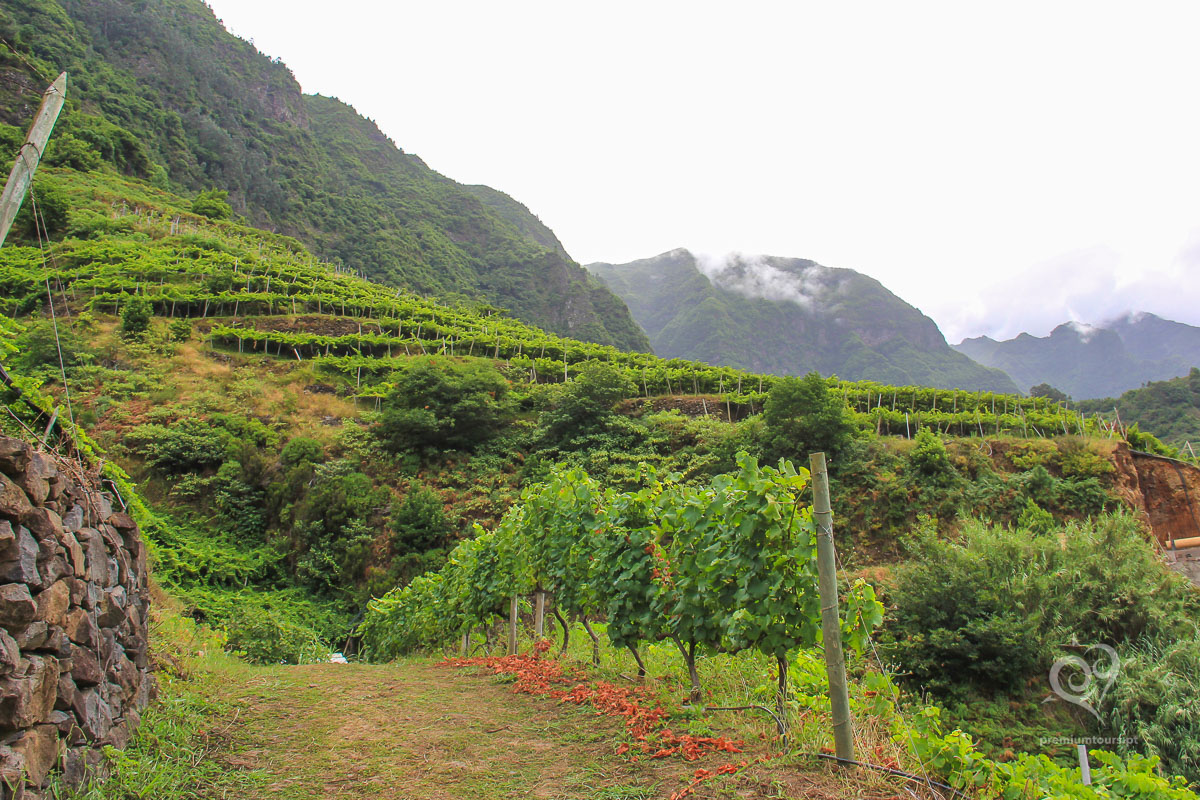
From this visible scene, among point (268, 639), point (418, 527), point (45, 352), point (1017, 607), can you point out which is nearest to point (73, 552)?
point (268, 639)

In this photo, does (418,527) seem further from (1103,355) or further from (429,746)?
(1103,355)

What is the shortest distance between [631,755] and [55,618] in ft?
11.1

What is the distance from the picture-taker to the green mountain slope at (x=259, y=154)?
59.7 m

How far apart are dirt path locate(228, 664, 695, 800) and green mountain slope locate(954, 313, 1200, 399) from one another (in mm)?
128218

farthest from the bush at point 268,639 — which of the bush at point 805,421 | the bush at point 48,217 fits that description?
the bush at point 48,217

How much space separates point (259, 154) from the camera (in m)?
82.8

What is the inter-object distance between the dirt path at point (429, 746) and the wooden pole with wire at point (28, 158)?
3828mm

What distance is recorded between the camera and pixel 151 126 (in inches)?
2677

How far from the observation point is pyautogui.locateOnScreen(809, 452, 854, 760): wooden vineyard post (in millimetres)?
3121

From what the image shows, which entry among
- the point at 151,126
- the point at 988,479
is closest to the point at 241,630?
the point at 988,479

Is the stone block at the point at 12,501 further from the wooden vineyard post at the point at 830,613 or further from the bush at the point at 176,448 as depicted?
the bush at the point at 176,448

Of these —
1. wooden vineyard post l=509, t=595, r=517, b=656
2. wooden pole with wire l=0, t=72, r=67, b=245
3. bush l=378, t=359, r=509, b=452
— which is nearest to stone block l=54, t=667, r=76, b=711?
wooden pole with wire l=0, t=72, r=67, b=245

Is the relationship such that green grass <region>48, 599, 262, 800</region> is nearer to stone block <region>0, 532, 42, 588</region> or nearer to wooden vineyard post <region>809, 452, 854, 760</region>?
stone block <region>0, 532, 42, 588</region>

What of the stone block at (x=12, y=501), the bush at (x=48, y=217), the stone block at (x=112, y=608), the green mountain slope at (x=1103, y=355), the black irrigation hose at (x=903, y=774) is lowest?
the black irrigation hose at (x=903, y=774)
